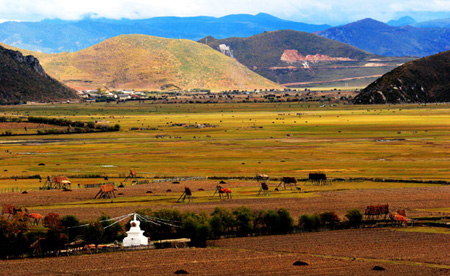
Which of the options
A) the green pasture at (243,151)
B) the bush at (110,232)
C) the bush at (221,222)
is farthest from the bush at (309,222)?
the green pasture at (243,151)

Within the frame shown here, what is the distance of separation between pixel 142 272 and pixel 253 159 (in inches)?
2295

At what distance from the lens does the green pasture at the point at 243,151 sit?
8588 centimetres

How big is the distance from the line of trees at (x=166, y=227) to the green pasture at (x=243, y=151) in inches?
1073

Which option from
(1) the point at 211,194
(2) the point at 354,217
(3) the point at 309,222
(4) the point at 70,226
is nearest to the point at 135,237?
(4) the point at 70,226

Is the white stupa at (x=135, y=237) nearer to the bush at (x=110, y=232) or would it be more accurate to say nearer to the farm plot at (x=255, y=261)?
the farm plot at (x=255, y=261)

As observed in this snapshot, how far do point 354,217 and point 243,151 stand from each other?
5634 cm

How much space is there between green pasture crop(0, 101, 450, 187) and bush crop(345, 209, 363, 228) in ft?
83.7

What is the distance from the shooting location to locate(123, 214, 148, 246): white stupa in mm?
47312

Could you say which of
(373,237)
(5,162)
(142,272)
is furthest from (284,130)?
(142,272)

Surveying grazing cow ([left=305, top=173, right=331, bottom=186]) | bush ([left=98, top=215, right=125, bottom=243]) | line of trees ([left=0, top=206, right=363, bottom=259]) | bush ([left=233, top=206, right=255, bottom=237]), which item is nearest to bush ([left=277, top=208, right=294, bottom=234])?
line of trees ([left=0, top=206, right=363, bottom=259])

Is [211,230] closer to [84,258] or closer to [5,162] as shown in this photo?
[84,258]

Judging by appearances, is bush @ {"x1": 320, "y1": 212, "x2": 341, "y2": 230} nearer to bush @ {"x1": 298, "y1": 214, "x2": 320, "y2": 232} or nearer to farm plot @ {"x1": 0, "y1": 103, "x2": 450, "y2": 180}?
bush @ {"x1": 298, "y1": 214, "x2": 320, "y2": 232}

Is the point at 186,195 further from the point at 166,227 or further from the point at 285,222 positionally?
the point at 285,222

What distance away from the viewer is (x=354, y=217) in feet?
174
